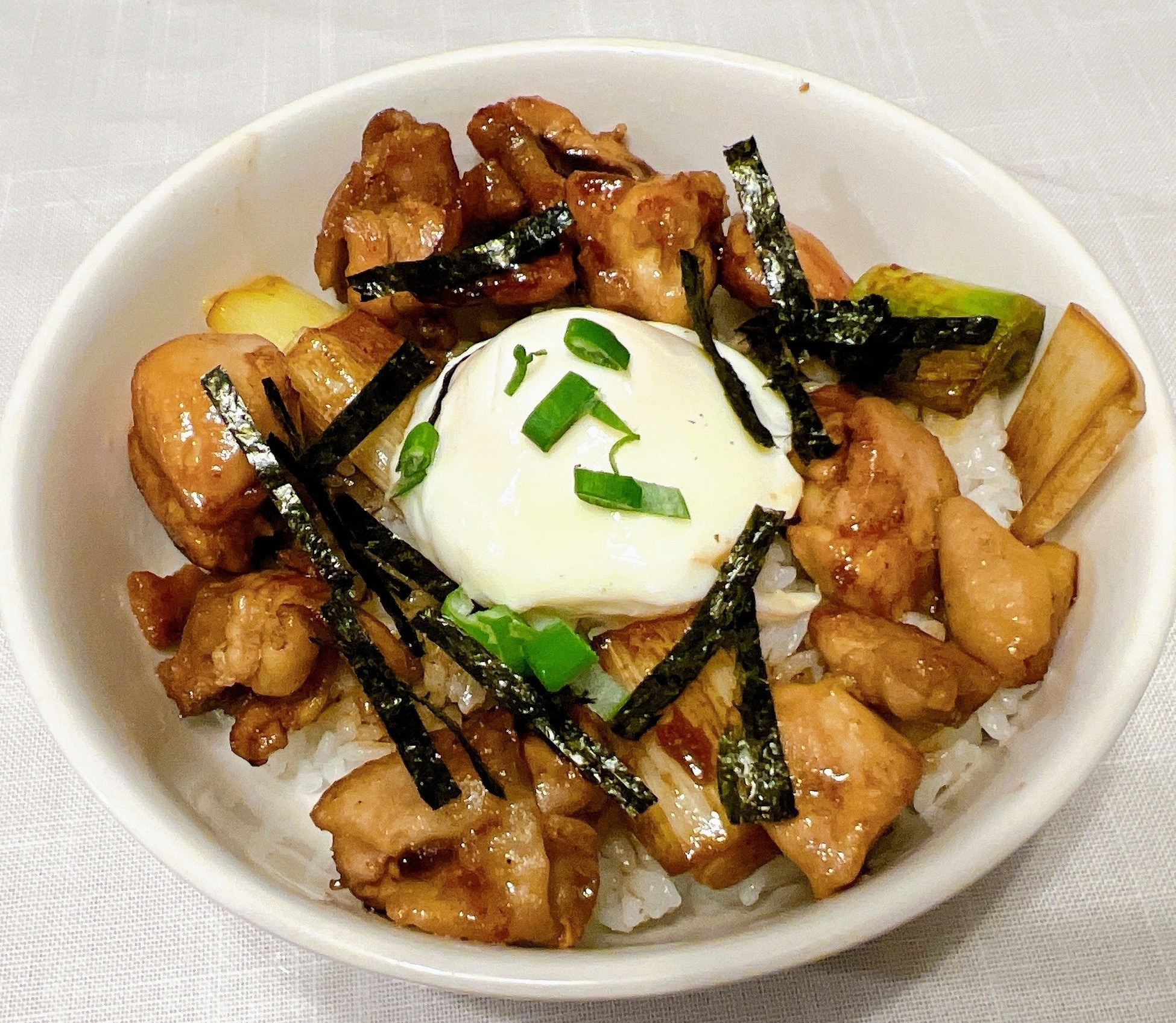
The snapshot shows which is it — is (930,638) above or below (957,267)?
below

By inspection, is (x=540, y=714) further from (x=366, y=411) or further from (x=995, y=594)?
(x=995, y=594)

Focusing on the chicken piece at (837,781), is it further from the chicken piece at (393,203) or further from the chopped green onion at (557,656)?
the chicken piece at (393,203)

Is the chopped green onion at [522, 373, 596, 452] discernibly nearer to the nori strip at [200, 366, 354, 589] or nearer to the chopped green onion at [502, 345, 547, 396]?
the chopped green onion at [502, 345, 547, 396]

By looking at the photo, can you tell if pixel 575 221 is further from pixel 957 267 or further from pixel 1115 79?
pixel 1115 79

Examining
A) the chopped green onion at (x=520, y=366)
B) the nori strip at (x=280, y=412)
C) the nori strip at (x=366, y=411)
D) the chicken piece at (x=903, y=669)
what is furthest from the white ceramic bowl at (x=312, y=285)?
the chopped green onion at (x=520, y=366)

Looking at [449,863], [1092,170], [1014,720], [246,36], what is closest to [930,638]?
[1014,720]

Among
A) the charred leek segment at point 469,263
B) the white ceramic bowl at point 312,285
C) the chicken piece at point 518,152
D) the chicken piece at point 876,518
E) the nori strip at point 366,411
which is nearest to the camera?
the white ceramic bowl at point 312,285
